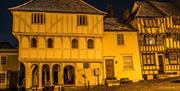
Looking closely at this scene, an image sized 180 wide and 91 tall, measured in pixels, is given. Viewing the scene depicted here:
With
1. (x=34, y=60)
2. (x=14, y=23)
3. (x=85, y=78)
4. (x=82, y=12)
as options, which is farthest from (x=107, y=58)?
(x=14, y=23)

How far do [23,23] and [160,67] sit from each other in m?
18.0

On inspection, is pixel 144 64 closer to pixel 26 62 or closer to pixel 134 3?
pixel 134 3

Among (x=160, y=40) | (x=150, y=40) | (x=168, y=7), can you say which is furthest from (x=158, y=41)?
(x=168, y=7)

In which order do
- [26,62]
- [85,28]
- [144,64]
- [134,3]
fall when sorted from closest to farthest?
[26,62], [85,28], [144,64], [134,3]

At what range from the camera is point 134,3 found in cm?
4456

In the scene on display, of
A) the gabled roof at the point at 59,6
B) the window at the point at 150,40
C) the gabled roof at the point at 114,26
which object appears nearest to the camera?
the gabled roof at the point at 59,6

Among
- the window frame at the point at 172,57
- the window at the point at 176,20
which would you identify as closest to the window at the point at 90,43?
the window frame at the point at 172,57

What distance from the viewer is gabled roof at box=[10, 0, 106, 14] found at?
35.0 metres

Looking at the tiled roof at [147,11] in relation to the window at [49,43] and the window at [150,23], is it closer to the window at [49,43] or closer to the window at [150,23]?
the window at [150,23]

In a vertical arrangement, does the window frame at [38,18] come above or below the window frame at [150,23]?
above

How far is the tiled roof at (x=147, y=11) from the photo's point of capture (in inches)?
1583

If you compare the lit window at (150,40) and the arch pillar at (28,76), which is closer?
the arch pillar at (28,76)

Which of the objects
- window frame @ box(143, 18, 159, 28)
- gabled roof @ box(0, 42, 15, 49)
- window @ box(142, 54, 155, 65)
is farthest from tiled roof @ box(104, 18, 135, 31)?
gabled roof @ box(0, 42, 15, 49)

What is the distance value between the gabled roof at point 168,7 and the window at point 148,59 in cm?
628
